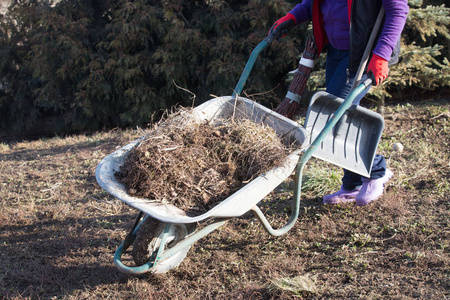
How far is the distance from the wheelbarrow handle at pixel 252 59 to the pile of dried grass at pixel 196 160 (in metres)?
0.39

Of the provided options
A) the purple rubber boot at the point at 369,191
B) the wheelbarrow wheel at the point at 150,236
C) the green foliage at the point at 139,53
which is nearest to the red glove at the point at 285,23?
the purple rubber boot at the point at 369,191

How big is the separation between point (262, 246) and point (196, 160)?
0.97 meters

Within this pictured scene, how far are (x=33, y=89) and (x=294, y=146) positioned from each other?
7404 millimetres

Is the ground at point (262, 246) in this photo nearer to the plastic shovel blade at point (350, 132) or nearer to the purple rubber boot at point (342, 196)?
the purple rubber boot at point (342, 196)

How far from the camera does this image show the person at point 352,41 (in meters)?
2.35

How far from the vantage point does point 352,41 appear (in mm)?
2533

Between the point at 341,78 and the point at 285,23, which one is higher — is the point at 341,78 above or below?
below

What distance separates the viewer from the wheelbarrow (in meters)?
2.03

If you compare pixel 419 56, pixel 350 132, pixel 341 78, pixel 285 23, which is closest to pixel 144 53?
pixel 419 56

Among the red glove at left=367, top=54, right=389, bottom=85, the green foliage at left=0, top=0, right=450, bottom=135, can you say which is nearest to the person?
the red glove at left=367, top=54, right=389, bottom=85

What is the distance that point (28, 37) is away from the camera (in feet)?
25.4

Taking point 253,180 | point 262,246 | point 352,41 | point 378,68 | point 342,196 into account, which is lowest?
point 342,196

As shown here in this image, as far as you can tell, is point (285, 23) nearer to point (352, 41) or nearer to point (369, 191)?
point (352, 41)

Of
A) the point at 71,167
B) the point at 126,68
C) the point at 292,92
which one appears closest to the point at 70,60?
the point at 126,68
